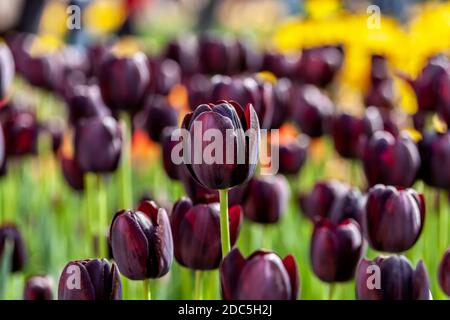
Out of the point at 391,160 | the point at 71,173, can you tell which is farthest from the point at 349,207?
the point at 71,173

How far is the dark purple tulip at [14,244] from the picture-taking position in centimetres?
119

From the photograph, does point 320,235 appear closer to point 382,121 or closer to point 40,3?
point 382,121

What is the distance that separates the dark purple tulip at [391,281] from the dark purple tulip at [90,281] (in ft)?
0.70

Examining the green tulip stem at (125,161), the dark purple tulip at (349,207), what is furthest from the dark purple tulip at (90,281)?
the green tulip stem at (125,161)

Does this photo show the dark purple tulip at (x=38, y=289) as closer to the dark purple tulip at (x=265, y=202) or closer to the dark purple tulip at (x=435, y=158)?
the dark purple tulip at (x=265, y=202)

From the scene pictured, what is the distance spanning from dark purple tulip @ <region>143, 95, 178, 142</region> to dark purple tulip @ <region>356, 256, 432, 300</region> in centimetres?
67

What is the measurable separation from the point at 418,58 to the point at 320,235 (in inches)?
45.5

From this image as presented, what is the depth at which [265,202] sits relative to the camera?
1172 millimetres

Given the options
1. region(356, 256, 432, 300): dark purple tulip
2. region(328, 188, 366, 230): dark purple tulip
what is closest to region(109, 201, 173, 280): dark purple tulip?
region(356, 256, 432, 300): dark purple tulip

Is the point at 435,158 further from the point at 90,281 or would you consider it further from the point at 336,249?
the point at 90,281

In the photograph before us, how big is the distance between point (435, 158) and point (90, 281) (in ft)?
1.54

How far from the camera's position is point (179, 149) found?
1.04 meters

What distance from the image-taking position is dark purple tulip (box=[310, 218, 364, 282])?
91 cm
